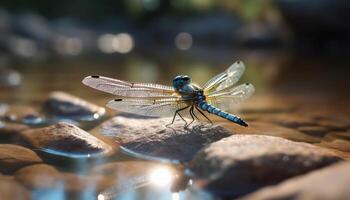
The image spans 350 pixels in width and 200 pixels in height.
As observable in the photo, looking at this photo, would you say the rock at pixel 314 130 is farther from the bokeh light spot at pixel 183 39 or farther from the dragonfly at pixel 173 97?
the bokeh light spot at pixel 183 39

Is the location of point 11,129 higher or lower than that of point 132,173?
higher

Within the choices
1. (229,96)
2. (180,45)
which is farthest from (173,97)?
(180,45)

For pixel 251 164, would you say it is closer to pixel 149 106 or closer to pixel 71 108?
pixel 149 106

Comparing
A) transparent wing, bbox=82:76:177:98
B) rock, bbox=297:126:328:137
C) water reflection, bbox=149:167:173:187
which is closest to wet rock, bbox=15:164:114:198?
water reflection, bbox=149:167:173:187

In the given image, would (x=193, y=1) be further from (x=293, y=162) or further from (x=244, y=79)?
(x=293, y=162)

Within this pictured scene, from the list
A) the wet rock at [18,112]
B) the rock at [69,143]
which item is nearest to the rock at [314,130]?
the rock at [69,143]

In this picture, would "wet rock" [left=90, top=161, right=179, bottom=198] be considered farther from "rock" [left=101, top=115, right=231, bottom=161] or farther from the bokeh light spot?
the bokeh light spot
